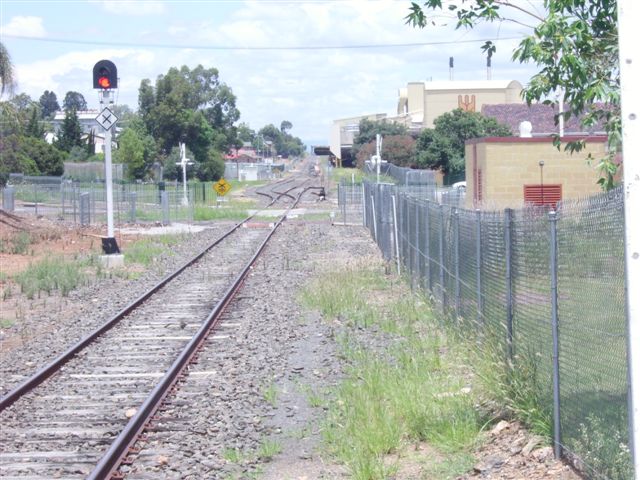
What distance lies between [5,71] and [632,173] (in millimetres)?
39737

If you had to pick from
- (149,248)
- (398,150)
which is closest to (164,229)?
(149,248)

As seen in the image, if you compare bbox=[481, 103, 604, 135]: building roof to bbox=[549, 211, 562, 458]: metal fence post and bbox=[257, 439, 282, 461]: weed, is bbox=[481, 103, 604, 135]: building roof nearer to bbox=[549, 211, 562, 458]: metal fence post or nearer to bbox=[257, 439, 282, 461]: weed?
bbox=[257, 439, 282, 461]: weed

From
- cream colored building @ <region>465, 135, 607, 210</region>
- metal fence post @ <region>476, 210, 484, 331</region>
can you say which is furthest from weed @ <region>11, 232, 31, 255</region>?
metal fence post @ <region>476, 210, 484, 331</region>

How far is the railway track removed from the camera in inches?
356

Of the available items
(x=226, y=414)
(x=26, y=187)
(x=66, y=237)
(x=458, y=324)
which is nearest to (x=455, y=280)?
(x=458, y=324)

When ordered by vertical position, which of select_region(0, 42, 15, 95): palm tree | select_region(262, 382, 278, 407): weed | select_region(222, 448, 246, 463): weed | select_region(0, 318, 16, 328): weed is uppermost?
select_region(0, 42, 15, 95): palm tree

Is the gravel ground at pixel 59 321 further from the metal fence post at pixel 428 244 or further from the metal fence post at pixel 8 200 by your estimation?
the metal fence post at pixel 8 200

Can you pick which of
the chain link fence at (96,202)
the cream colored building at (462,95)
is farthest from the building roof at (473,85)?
the chain link fence at (96,202)

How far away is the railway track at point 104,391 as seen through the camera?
9031 mm

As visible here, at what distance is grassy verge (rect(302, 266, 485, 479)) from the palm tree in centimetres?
2944

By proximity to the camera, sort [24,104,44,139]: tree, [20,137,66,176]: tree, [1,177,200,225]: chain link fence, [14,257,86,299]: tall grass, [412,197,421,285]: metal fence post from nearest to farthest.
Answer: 1. [412,197,421,285]: metal fence post
2. [14,257,86,299]: tall grass
3. [1,177,200,225]: chain link fence
4. [20,137,66,176]: tree
5. [24,104,44,139]: tree

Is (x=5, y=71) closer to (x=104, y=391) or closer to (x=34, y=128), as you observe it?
(x=104, y=391)

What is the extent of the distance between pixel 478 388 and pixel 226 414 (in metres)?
2.51

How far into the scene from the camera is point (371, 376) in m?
11.3
